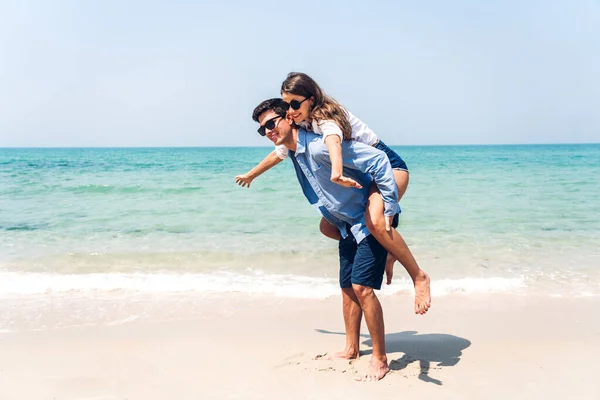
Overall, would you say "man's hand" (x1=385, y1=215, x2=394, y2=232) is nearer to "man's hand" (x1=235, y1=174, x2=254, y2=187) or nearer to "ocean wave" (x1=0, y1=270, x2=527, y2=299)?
"man's hand" (x1=235, y1=174, x2=254, y2=187)

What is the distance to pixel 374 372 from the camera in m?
3.61

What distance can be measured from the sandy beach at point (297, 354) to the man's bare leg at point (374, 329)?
0.07 m

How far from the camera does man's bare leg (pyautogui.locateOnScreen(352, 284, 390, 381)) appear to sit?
359 centimetres

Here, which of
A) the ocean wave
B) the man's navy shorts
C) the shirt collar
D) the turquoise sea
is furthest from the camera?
the turquoise sea

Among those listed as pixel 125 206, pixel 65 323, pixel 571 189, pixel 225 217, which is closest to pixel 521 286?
pixel 65 323

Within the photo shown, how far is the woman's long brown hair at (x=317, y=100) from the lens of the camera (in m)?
3.30

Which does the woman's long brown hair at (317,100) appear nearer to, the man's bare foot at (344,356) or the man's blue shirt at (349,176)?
the man's blue shirt at (349,176)

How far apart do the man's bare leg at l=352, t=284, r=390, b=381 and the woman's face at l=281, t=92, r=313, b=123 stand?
1.13m

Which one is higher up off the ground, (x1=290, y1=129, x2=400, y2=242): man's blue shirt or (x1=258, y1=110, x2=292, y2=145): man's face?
(x1=258, y1=110, x2=292, y2=145): man's face

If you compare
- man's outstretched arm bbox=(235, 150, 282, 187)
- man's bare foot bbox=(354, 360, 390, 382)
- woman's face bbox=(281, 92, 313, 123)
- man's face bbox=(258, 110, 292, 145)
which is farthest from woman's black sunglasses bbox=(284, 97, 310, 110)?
man's bare foot bbox=(354, 360, 390, 382)

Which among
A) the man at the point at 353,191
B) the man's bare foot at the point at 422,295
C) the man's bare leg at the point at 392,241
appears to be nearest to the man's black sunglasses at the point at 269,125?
the man at the point at 353,191

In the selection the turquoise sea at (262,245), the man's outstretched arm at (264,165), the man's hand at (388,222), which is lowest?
the turquoise sea at (262,245)

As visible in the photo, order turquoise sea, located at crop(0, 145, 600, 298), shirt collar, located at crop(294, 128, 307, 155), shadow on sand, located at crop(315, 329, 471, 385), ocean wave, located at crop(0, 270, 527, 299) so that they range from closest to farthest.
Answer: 1. shirt collar, located at crop(294, 128, 307, 155)
2. shadow on sand, located at crop(315, 329, 471, 385)
3. ocean wave, located at crop(0, 270, 527, 299)
4. turquoise sea, located at crop(0, 145, 600, 298)

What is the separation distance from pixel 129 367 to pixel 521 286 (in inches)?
169
